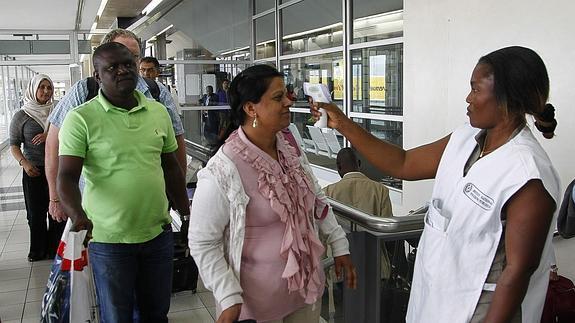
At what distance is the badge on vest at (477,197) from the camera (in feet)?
4.52

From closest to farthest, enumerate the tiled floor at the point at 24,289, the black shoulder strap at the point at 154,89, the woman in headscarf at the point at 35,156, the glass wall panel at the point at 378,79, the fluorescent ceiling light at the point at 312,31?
the black shoulder strap at the point at 154,89 → the tiled floor at the point at 24,289 → the woman in headscarf at the point at 35,156 → the glass wall panel at the point at 378,79 → the fluorescent ceiling light at the point at 312,31

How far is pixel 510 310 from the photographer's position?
138 cm

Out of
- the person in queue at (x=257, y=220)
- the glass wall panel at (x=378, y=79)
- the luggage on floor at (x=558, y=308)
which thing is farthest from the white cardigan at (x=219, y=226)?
the glass wall panel at (x=378, y=79)

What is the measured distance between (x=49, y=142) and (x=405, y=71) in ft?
13.2

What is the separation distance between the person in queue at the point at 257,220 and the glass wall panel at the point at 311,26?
19.8 feet

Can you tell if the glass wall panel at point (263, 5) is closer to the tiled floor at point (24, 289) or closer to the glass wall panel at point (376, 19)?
the glass wall panel at point (376, 19)

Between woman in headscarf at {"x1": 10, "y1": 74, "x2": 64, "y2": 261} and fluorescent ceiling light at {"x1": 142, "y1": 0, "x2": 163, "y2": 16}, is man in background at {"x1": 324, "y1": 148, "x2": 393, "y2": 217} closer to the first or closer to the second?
woman in headscarf at {"x1": 10, "y1": 74, "x2": 64, "y2": 261}

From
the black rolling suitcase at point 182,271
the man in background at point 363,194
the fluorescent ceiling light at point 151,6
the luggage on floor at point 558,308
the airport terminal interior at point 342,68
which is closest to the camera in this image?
the airport terminal interior at point 342,68

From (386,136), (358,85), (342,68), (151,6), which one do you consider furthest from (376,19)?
(151,6)

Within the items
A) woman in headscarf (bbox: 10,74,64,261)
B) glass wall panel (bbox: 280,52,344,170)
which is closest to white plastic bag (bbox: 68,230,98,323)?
woman in headscarf (bbox: 10,74,64,261)

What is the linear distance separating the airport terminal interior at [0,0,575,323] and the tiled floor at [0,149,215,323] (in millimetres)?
16

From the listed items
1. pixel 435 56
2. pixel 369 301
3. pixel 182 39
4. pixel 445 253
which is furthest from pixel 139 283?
pixel 182 39

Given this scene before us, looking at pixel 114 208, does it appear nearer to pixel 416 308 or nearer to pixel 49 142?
pixel 49 142

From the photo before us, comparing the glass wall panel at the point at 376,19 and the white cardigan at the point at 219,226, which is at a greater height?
the glass wall panel at the point at 376,19
